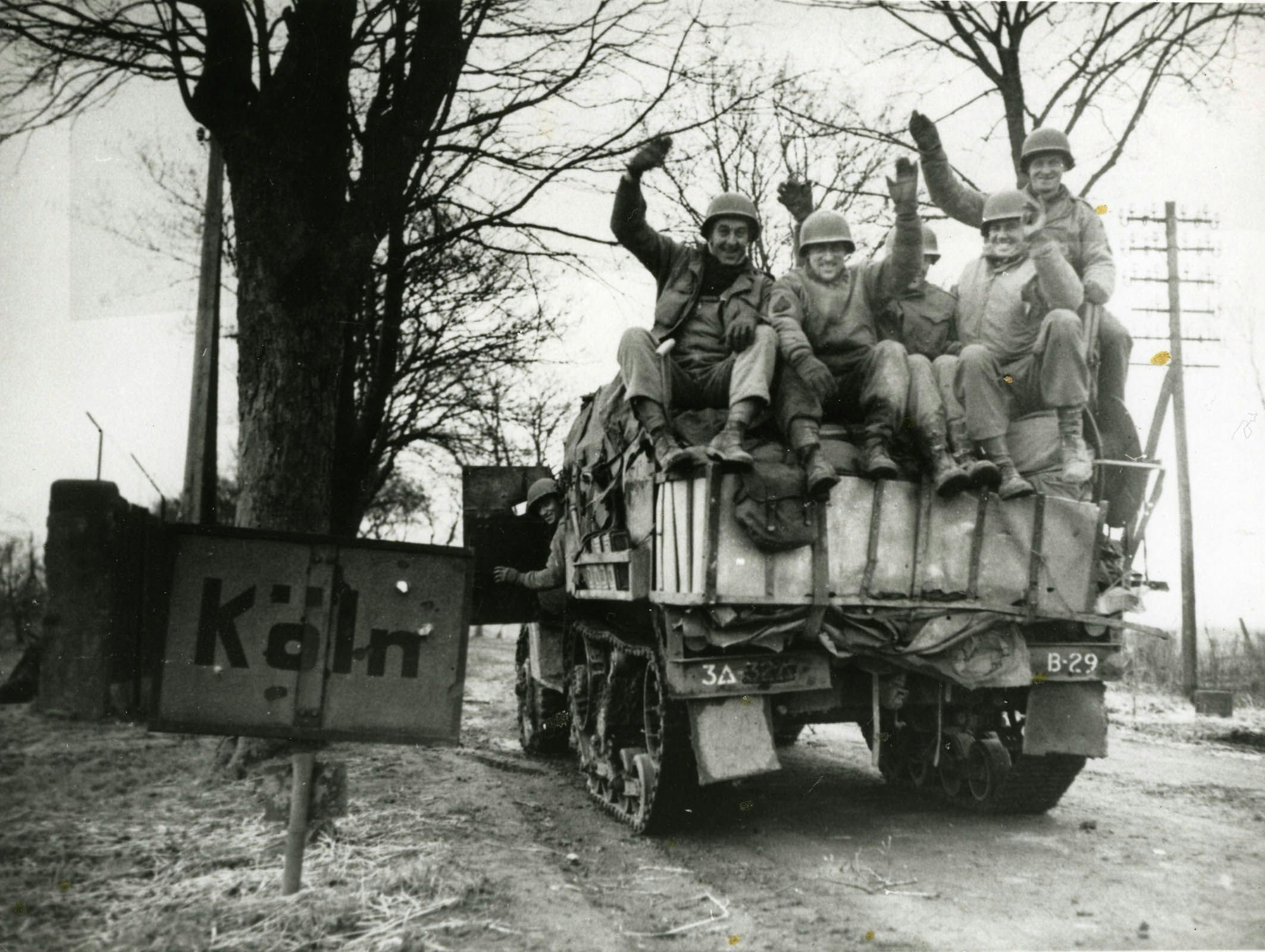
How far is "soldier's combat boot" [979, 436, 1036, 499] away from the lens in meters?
5.39

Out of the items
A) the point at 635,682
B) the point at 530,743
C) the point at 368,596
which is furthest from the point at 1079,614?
the point at 530,743

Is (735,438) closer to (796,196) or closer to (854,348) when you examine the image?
(854,348)

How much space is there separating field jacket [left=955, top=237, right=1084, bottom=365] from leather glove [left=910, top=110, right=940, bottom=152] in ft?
2.88

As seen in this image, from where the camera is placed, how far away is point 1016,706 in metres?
6.07

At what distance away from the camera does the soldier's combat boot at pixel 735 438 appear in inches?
199

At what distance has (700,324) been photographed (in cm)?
632

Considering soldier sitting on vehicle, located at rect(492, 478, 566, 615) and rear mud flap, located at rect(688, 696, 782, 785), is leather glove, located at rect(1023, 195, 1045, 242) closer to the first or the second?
rear mud flap, located at rect(688, 696, 782, 785)

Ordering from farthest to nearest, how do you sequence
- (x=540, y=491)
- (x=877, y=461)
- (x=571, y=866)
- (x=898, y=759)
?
1. (x=540, y=491)
2. (x=898, y=759)
3. (x=877, y=461)
4. (x=571, y=866)

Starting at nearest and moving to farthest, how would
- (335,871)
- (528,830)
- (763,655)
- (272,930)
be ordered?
(272,930)
(335,871)
(763,655)
(528,830)

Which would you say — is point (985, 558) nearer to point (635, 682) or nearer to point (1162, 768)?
point (635, 682)

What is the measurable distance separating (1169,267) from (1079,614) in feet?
14.4

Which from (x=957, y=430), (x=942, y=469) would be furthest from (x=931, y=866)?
(x=957, y=430)

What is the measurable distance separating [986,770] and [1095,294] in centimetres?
287

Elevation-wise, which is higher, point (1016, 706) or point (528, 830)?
point (1016, 706)
